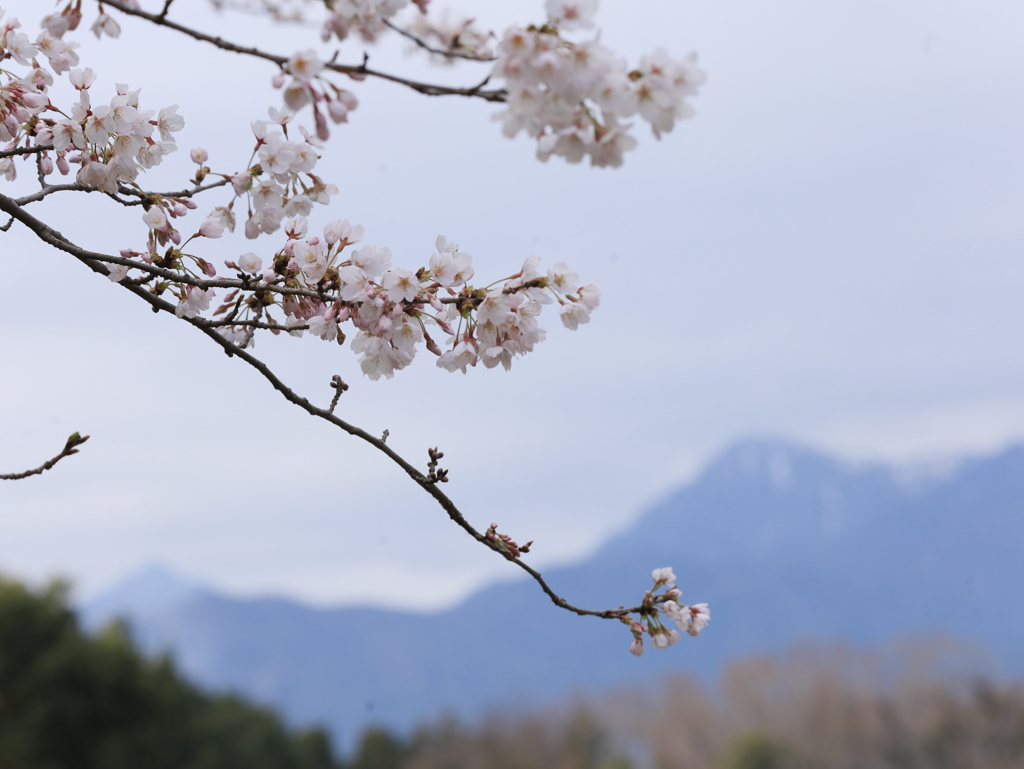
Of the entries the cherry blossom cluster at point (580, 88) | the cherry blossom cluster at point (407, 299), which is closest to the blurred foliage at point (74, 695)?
the cherry blossom cluster at point (407, 299)

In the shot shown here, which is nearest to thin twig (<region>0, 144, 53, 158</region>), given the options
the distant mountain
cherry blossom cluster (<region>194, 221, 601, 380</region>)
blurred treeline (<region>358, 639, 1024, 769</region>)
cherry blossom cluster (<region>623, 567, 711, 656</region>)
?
cherry blossom cluster (<region>194, 221, 601, 380</region>)

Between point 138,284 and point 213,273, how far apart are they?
0.17 meters

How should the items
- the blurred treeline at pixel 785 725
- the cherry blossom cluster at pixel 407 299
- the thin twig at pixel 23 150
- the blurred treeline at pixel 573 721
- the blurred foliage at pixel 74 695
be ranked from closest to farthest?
the cherry blossom cluster at pixel 407 299 → the thin twig at pixel 23 150 → the blurred foliage at pixel 74 695 → the blurred treeline at pixel 573 721 → the blurred treeline at pixel 785 725

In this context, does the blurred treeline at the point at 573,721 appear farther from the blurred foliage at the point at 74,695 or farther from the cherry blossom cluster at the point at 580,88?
the cherry blossom cluster at the point at 580,88

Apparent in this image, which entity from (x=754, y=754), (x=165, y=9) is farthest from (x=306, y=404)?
(x=754, y=754)

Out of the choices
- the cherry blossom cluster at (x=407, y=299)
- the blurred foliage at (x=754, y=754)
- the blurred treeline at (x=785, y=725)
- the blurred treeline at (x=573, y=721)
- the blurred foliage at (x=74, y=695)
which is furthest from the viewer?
the blurred treeline at (x=785, y=725)

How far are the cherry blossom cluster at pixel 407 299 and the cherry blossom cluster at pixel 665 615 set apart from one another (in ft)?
1.65

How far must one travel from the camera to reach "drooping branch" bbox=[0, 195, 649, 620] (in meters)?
1.71

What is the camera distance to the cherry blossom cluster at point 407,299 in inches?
63.1

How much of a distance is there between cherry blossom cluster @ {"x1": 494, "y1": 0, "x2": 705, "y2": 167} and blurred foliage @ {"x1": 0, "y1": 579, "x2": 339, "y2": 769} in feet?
42.6

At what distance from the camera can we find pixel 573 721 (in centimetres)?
2630

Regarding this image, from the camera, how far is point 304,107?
1.38 meters

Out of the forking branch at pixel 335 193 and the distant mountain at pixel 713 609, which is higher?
the distant mountain at pixel 713 609

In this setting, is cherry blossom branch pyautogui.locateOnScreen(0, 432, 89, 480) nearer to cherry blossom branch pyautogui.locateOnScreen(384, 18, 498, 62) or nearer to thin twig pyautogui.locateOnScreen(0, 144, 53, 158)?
thin twig pyautogui.locateOnScreen(0, 144, 53, 158)
